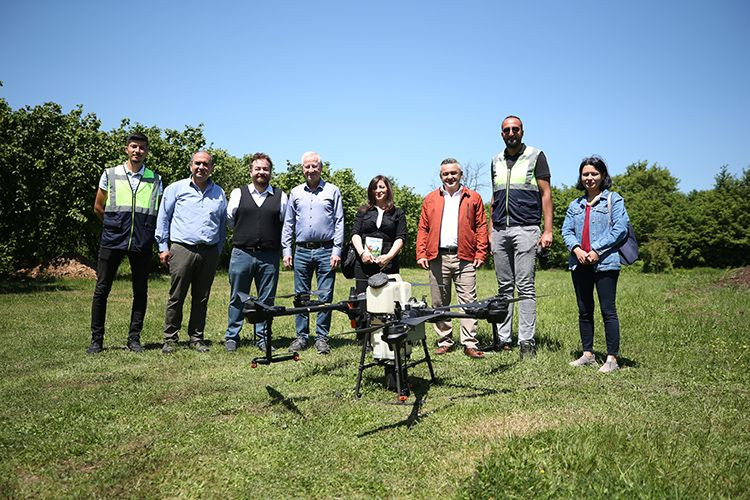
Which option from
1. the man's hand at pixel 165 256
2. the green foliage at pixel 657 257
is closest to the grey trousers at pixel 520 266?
the man's hand at pixel 165 256

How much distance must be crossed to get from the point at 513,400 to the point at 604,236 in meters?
2.15

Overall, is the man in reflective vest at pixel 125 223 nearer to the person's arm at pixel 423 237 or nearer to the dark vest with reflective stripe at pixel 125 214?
the dark vest with reflective stripe at pixel 125 214

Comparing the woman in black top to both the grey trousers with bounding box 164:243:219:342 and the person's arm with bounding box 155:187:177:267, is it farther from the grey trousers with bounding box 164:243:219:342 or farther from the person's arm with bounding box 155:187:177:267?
the person's arm with bounding box 155:187:177:267

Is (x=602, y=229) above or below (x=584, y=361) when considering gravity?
above

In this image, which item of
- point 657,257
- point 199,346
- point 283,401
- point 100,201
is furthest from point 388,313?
point 657,257

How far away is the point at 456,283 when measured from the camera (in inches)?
279

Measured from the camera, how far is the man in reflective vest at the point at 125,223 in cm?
706

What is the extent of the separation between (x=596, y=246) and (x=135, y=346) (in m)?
5.70

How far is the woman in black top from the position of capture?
700 centimetres

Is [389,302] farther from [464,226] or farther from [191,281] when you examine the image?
[191,281]

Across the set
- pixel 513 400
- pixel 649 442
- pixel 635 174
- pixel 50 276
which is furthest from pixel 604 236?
pixel 635 174

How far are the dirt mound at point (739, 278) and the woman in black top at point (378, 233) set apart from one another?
11.3 meters

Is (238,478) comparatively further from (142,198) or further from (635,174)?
(635,174)

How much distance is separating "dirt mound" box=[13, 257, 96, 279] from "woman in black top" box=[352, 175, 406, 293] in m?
16.9
